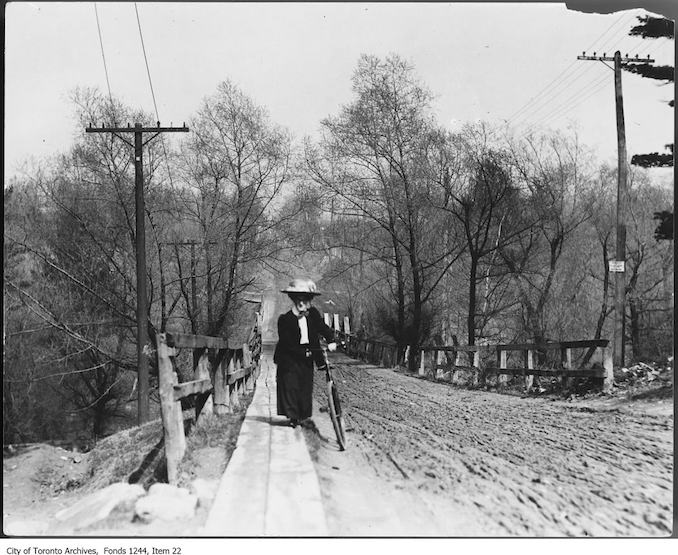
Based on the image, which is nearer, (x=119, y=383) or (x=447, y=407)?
(x=447, y=407)

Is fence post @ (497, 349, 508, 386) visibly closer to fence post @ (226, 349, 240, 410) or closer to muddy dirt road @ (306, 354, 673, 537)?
muddy dirt road @ (306, 354, 673, 537)

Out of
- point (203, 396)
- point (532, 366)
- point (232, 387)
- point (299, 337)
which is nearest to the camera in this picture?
point (299, 337)

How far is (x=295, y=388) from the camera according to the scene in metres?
7.80

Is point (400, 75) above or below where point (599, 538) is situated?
above

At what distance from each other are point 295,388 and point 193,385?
4.33 ft

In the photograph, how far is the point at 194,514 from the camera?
188 inches

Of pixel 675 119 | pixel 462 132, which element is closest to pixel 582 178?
pixel 462 132

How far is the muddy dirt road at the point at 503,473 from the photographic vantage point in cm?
471

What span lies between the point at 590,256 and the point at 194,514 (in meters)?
28.6

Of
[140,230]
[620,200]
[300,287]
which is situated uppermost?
[620,200]

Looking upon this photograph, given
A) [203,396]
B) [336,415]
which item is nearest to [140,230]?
[203,396]

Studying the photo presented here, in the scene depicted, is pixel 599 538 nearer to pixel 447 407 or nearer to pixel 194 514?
pixel 194 514

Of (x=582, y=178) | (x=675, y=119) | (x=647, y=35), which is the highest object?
(x=582, y=178)

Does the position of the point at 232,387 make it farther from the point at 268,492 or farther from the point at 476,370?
the point at 476,370
